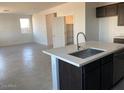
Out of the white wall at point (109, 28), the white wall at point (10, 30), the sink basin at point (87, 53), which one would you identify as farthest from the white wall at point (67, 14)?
the sink basin at point (87, 53)

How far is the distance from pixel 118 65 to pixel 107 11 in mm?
3162

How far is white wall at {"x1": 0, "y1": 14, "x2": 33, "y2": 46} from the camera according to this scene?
8875 millimetres

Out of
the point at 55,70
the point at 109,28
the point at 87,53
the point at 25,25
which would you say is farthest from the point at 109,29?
the point at 25,25

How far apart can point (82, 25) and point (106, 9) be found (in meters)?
1.19

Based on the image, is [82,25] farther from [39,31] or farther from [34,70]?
[39,31]

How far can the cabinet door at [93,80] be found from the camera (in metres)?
1.94

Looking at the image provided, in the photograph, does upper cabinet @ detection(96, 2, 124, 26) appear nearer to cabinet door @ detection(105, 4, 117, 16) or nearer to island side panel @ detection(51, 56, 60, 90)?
cabinet door @ detection(105, 4, 117, 16)

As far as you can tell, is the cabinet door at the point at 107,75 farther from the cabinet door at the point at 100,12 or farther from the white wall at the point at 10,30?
the white wall at the point at 10,30

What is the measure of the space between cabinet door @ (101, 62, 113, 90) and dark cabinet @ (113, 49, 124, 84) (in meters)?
0.17

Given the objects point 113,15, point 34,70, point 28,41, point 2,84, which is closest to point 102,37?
point 113,15

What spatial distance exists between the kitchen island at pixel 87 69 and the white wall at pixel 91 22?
2.72 metres

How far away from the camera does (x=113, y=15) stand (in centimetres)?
498

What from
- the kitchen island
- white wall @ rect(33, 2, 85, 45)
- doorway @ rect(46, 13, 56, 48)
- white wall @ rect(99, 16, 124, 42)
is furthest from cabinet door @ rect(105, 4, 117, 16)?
doorway @ rect(46, 13, 56, 48)

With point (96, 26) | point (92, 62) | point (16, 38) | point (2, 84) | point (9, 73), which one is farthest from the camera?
point (16, 38)
